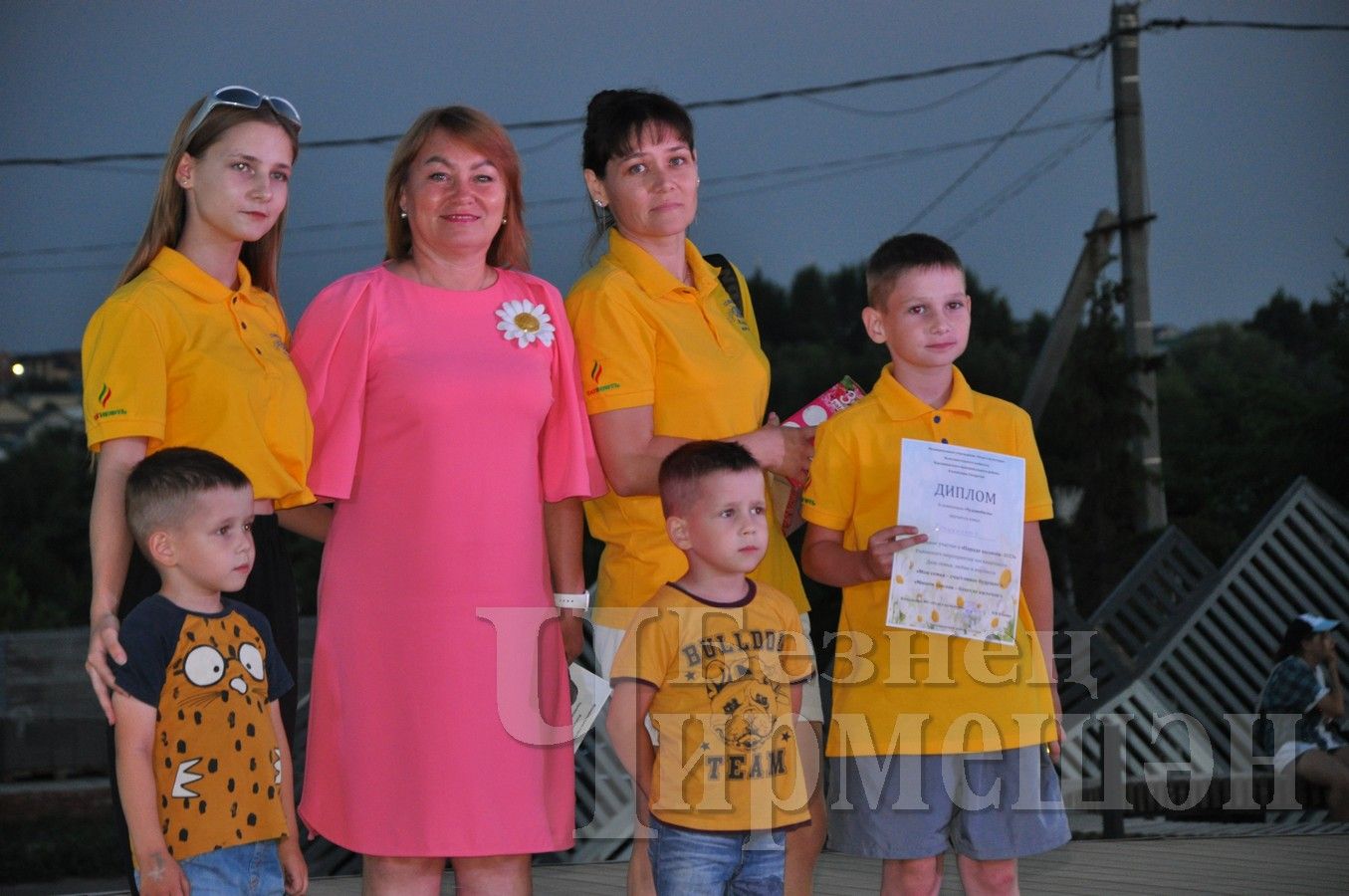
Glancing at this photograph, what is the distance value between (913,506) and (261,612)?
3.63ft

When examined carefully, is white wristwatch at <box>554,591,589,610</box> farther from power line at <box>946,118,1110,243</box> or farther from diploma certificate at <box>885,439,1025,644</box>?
power line at <box>946,118,1110,243</box>

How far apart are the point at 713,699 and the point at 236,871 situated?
2.58ft

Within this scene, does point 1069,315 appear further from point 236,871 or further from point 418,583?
point 236,871

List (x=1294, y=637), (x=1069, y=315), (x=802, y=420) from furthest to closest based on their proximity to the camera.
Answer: (x=1069, y=315) → (x=1294, y=637) → (x=802, y=420)

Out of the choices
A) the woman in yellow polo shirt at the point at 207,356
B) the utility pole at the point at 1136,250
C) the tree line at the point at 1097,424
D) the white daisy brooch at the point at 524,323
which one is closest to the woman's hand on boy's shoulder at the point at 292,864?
the woman in yellow polo shirt at the point at 207,356

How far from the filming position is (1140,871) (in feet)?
16.2

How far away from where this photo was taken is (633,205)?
2998mm

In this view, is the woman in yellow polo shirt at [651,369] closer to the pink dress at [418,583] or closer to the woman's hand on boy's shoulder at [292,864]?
the pink dress at [418,583]

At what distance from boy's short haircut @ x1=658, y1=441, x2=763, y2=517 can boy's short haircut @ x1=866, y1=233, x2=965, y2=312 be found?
43 centimetres

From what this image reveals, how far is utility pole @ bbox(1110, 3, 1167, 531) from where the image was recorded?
37.3 ft

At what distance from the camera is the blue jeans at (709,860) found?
8.80 ft

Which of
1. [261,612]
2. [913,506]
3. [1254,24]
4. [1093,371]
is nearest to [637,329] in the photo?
[913,506]

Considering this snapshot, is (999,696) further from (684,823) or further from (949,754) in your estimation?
(684,823)

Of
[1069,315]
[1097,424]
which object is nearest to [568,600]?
[1069,315]
